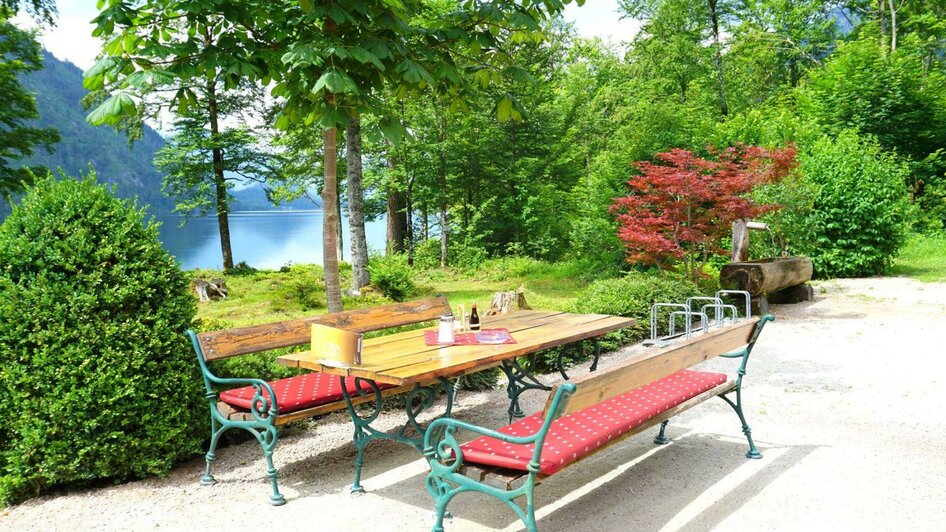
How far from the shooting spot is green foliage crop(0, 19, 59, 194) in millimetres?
16531

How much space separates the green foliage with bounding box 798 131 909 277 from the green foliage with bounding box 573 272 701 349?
651 centimetres

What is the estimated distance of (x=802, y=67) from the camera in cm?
2783

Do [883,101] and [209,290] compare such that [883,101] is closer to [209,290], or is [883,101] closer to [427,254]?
[427,254]

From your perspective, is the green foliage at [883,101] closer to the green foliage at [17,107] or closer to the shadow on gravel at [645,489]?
the shadow on gravel at [645,489]

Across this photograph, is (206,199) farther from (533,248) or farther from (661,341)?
(661,341)

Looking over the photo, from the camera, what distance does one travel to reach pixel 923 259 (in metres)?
16.0

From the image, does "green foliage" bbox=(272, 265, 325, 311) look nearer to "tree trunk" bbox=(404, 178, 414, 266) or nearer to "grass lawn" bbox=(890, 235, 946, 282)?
"tree trunk" bbox=(404, 178, 414, 266)

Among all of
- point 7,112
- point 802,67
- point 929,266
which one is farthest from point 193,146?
point 802,67

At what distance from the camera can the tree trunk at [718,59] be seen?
1028 inches

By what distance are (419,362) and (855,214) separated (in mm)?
13220

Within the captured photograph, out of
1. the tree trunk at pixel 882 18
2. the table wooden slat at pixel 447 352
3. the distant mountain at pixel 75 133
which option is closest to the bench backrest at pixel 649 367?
→ the table wooden slat at pixel 447 352

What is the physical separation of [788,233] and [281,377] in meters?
9.84

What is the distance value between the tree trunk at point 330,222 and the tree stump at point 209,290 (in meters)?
8.48

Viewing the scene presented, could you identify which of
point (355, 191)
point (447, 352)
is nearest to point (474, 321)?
point (447, 352)
